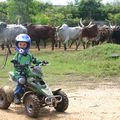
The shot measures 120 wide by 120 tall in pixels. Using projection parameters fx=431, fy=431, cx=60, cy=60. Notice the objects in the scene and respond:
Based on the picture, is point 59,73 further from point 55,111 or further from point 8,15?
point 8,15

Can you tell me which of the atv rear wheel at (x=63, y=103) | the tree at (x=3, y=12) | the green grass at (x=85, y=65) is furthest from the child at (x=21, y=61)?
the tree at (x=3, y=12)

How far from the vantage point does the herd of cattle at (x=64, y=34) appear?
25.8 m

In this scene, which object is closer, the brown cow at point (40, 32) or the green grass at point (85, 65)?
the green grass at point (85, 65)

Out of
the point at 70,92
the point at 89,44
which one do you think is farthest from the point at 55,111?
the point at 89,44

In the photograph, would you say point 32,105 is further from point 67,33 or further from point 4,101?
point 67,33

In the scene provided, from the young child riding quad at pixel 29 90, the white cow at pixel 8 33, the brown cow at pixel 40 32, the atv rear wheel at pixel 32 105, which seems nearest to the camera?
the atv rear wheel at pixel 32 105

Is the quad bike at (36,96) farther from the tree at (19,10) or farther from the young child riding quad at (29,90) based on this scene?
the tree at (19,10)

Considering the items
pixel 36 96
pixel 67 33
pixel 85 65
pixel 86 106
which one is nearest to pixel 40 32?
pixel 67 33

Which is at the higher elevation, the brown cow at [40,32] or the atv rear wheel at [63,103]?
the atv rear wheel at [63,103]

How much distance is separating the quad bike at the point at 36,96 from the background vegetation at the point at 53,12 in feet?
79.6

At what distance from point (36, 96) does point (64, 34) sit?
20.5m

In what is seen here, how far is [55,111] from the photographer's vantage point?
9.13 m

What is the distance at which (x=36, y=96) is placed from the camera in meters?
8.59

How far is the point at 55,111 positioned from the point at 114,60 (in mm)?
10064
